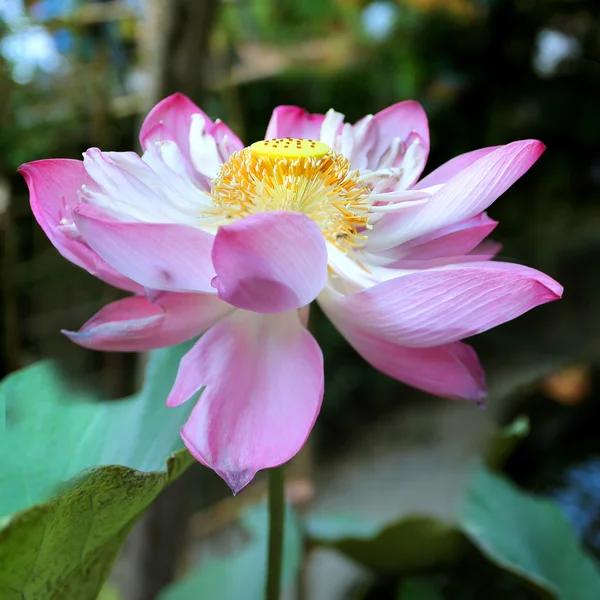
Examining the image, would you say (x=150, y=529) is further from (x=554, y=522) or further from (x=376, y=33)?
(x=376, y=33)

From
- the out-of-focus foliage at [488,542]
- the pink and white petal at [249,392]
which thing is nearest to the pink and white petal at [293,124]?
the pink and white petal at [249,392]

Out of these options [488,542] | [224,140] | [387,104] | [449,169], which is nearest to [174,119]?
[224,140]

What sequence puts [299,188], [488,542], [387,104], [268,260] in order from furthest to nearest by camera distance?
[387,104]
[488,542]
[299,188]
[268,260]

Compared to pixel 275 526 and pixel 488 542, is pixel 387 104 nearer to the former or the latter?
pixel 488 542

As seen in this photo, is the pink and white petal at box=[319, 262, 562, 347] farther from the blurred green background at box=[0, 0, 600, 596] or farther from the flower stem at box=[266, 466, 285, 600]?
the blurred green background at box=[0, 0, 600, 596]

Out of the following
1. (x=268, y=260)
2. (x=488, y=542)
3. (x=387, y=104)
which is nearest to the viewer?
(x=268, y=260)

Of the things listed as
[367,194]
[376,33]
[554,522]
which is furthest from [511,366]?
[367,194]
